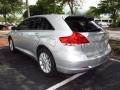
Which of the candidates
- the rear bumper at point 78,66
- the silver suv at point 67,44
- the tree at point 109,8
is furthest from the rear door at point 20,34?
the tree at point 109,8

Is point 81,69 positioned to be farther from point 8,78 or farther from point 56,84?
point 8,78

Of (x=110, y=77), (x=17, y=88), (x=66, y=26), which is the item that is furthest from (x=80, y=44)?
(x=17, y=88)

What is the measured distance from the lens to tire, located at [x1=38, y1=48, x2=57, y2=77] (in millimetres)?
5188

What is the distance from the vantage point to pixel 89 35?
4.96m

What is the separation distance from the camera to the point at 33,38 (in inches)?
235

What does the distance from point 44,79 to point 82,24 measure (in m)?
1.71

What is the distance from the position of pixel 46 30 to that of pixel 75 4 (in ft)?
42.8

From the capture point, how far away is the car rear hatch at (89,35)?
192 inches

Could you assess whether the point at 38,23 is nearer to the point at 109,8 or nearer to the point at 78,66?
the point at 78,66

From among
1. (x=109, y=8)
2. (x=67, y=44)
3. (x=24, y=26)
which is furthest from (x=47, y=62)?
(x=109, y=8)

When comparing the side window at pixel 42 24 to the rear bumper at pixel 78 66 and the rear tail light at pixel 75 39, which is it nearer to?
the rear tail light at pixel 75 39

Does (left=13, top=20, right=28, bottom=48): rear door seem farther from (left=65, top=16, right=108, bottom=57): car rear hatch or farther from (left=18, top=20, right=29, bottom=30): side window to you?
(left=65, top=16, right=108, bottom=57): car rear hatch

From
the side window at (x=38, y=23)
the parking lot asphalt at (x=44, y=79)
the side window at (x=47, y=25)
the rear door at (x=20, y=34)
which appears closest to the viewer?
the parking lot asphalt at (x=44, y=79)

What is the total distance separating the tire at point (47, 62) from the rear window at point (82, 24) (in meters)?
0.90
